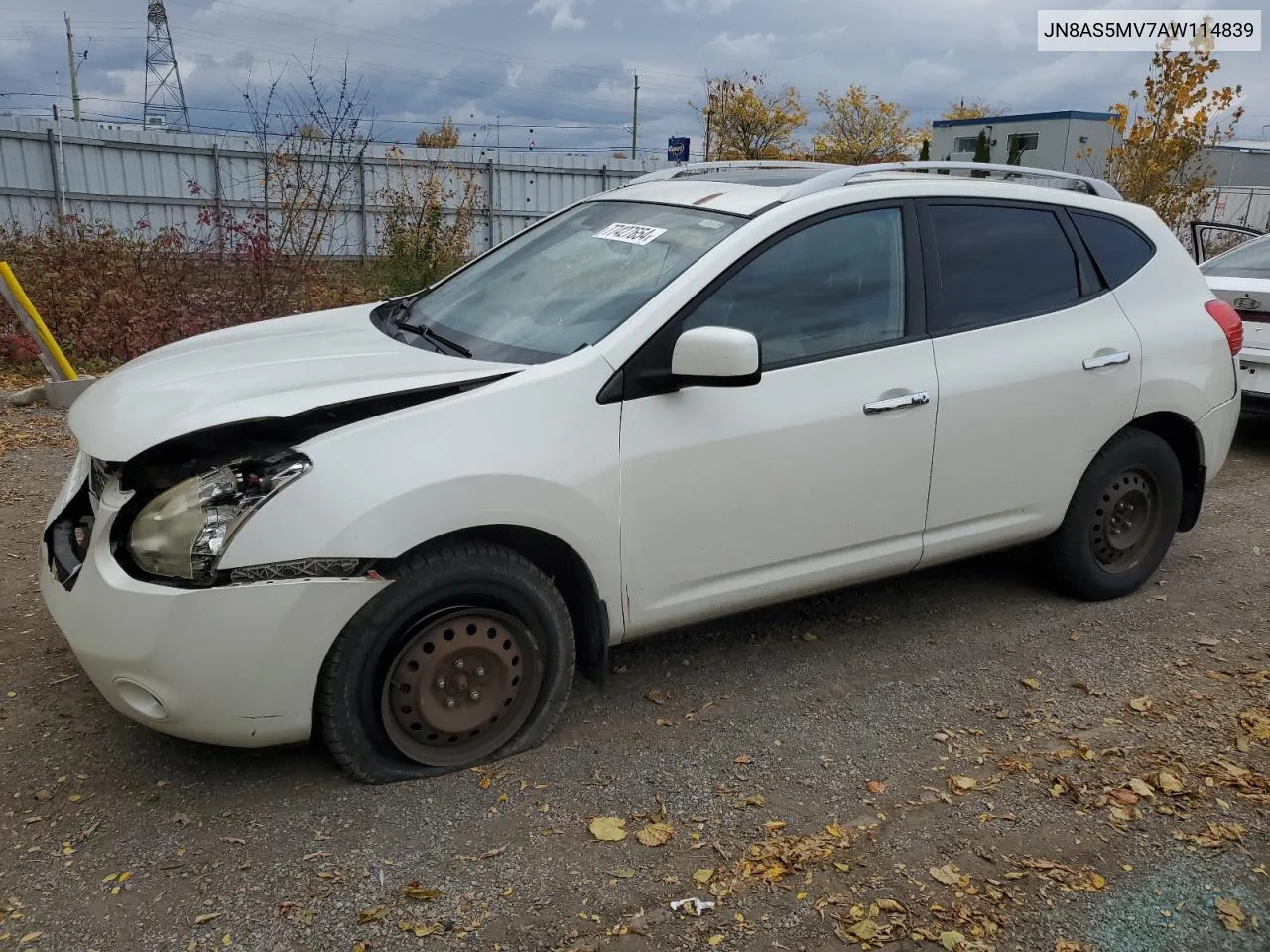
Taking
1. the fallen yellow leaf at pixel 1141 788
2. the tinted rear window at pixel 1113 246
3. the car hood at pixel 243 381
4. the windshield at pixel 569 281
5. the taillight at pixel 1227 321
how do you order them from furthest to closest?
the taillight at pixel 1227 321, the tinted rear window at pixel 1113 246, the windshield at pixel 569 281, the fallen yellow leaf at pixel 1141 788, the car hood at pixel 243 381

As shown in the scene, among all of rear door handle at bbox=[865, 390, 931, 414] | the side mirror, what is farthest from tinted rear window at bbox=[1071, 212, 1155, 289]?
the side mirror

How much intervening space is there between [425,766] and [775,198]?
2.28 m

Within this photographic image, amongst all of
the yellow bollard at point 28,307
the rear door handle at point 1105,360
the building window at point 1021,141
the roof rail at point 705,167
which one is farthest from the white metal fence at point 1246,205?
the yellow bollard at point 28,307

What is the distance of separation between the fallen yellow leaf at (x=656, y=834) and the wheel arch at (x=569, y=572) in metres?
0.60

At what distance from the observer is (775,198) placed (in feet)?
12.5

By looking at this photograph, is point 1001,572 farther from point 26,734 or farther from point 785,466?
point 26,734

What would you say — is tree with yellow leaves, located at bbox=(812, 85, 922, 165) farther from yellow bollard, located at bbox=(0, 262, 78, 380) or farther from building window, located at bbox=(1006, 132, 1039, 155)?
yellow bollard, located at bbox=(0, 262, 78, 380)

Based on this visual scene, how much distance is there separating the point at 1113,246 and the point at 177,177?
59.6 feet

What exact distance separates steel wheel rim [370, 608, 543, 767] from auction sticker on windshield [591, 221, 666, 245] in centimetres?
151

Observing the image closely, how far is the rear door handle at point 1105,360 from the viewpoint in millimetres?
4324

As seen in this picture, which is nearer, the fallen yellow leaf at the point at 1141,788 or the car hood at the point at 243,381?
the car hood at the point at 243,381

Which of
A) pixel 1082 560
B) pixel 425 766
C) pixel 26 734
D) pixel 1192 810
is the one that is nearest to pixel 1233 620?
pixel 1082 560

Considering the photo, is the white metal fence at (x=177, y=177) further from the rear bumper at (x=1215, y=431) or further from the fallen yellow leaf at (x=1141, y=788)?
the fallen yellow leaf at (x=1141, y=788)

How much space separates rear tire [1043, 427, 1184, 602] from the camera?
179 inches
